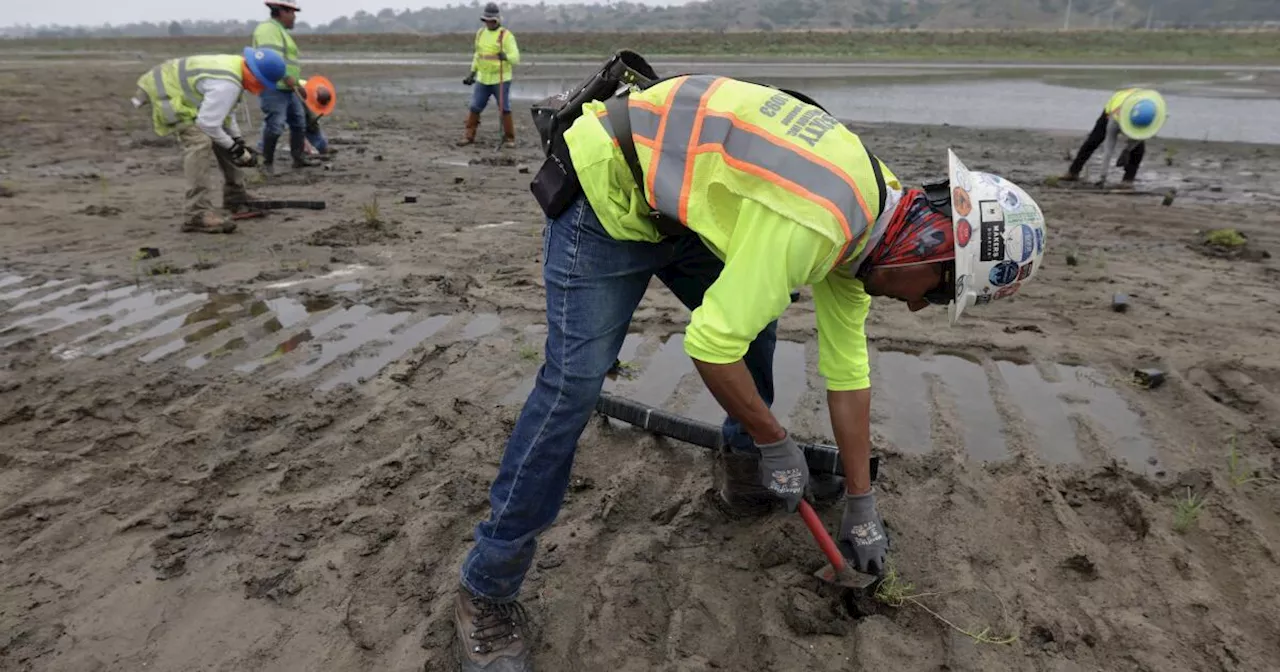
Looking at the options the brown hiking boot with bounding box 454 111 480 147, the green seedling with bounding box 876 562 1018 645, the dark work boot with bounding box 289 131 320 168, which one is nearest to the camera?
the green seedling with bounding box 876 562 1018 645

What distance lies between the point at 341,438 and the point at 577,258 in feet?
5.73

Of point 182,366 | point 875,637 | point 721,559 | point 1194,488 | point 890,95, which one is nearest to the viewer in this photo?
point 875,637

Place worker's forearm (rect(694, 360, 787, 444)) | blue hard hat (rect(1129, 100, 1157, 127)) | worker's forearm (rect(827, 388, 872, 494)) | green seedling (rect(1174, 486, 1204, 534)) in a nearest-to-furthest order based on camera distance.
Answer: worker's forearm (rect(694, 360, 787, 444)) → worker's forearm (rect(827, 388, 872, 494)) → green seedling (rect(1174, 486, 1204, 534)) → blue hard hat (rect(1129, 100, 1157, 127))

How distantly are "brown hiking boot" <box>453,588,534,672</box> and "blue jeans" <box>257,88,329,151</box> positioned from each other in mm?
7489

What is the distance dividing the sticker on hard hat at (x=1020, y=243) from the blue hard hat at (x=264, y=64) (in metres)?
6.10

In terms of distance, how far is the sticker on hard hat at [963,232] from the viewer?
193 centimetres

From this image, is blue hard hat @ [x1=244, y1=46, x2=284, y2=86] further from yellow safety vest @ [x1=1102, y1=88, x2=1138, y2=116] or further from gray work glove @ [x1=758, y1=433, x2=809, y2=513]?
yellow safety vest @ [x1=1102, y1=88, x2=1138, y2=116]

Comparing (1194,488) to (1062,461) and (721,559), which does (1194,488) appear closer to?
(1062,461)

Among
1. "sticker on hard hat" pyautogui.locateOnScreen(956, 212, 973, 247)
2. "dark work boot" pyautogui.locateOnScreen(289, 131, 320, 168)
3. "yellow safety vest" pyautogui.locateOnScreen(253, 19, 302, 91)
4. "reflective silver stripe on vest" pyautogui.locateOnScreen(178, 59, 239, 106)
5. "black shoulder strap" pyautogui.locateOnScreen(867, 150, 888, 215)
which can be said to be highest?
"yellow safety vest" pyautogui.locateOnScreen(253, 19, 302, 91)

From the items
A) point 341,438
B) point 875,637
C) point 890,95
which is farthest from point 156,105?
point 890,95

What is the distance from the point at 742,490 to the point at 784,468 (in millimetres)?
699

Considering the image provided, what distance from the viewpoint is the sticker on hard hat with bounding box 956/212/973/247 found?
6.32 feet

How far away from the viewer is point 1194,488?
2924mm

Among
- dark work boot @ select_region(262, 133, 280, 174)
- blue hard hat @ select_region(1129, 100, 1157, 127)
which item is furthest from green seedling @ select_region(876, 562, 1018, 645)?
dark work boot @ select_region(262, 133, 280, 174)
